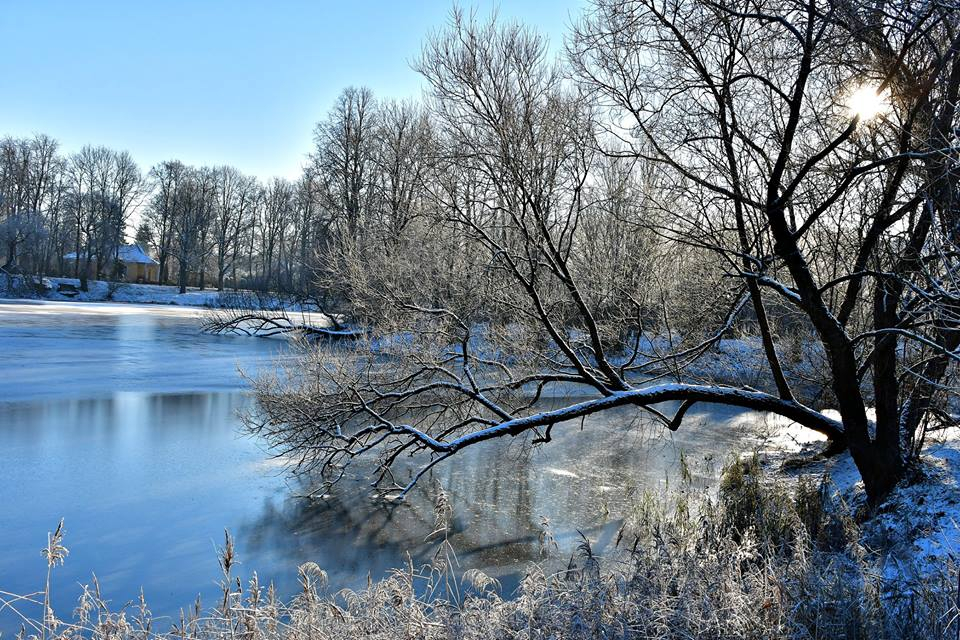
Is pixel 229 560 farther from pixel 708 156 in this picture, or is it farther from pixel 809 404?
pixel 809 404

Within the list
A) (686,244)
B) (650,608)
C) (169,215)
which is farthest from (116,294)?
(650,608)

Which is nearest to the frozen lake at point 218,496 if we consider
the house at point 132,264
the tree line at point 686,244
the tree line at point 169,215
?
the tree line at point 686,244

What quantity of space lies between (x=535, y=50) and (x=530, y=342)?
4159 mm

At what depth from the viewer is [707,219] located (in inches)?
317

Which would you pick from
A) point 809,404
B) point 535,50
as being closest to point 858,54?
Result: point 535,50

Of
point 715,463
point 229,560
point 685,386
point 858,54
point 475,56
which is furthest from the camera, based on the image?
point 715,463

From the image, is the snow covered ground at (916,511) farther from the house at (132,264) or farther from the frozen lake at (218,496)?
the house at (132,264)

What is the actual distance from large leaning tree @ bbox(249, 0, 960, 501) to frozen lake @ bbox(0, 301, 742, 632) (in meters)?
0.84

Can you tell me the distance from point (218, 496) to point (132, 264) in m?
62.5

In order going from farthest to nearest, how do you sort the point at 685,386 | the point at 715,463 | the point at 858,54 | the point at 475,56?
the point at 715,463 → the point at 475,56 → the point at 685,386 → the point at 858,54

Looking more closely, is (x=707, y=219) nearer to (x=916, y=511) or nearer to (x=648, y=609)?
(x=916, y=511)

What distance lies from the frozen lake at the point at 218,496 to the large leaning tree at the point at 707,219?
0.84 meters

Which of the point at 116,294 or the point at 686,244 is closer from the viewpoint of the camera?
the point at 686,244

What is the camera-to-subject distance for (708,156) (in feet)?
26.7
